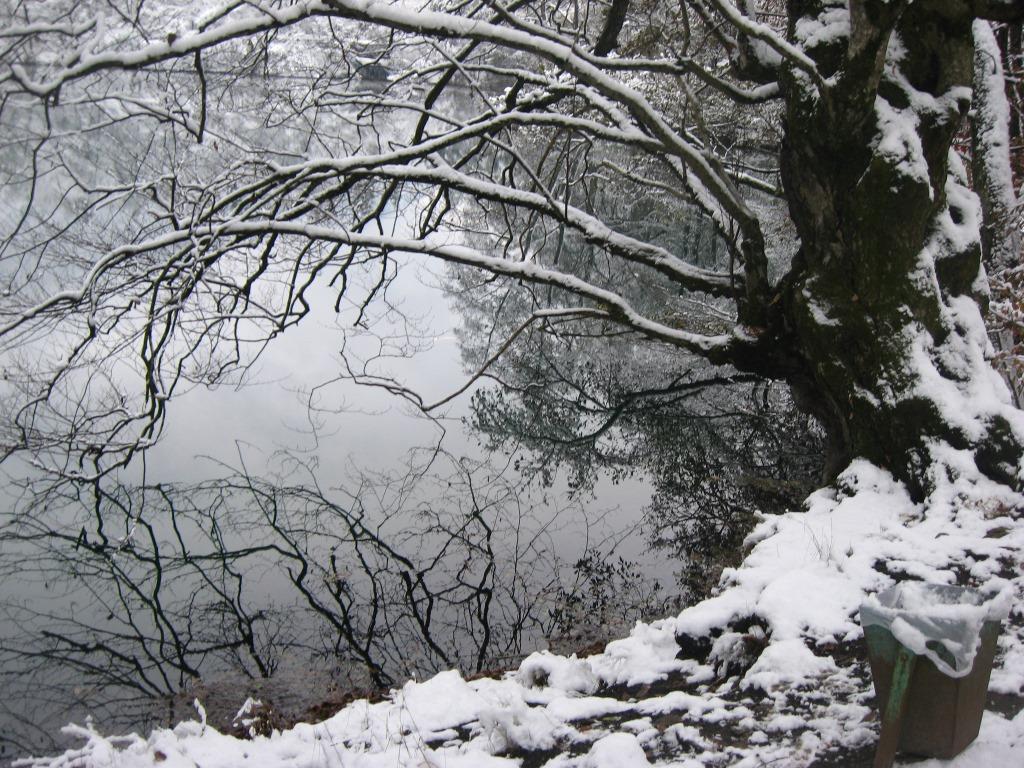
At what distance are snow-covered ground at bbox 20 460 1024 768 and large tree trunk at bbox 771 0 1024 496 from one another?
0.61 metres

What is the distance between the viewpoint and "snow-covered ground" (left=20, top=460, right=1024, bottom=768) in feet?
7.55

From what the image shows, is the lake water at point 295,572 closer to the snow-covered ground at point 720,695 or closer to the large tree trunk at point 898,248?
the snow-covered ground at point 720,695

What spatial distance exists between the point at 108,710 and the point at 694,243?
1206cm

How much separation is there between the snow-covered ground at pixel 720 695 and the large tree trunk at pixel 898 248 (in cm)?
61

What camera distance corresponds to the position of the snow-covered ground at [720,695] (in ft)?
7.55

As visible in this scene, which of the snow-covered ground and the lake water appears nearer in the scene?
the snow-covered ground

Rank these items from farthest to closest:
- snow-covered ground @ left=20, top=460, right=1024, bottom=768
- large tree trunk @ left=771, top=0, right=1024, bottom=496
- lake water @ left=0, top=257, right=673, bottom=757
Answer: lake water @ left=0, top=257, right=673, bottom=757
large tree trunk @ left=771, top=0, right=1024, bottom=496
snow-covered ground @ left=20, top=460, right=1024, bottom=768

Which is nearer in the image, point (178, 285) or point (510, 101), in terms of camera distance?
point (178, 285)

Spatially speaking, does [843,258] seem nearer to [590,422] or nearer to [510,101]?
[510,101]

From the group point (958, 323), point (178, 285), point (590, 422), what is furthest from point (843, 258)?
point (178, 285)

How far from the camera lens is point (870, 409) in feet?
14.8

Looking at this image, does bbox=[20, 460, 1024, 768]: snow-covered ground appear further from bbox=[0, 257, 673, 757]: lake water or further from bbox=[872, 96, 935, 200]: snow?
bbox=[872, 96, 935, 200]: snow

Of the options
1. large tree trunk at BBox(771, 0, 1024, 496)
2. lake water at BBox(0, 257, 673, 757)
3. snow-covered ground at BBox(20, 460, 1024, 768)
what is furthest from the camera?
lake water at BBox(0, 257, 673, 757)

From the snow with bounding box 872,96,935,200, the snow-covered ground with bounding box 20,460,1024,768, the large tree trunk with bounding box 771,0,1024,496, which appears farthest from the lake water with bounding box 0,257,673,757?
the snow with bounding box 872,96,935,200
